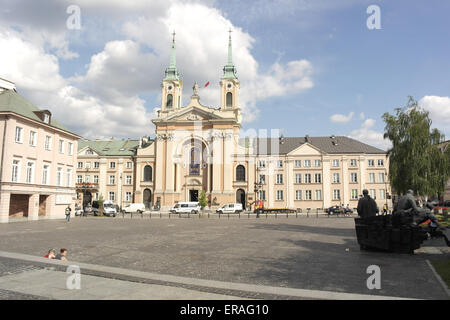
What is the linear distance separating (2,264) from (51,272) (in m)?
2.36

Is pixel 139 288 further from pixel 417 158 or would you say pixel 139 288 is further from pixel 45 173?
pixel 45 173

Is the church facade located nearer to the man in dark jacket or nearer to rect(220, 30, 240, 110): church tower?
rect(220, 30, 240, 110): church tower

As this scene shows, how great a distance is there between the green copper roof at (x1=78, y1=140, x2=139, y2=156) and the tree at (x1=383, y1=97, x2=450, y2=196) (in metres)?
57.5

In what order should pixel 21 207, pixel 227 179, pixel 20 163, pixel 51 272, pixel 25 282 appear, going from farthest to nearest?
pixel 227 179, pixel 21 207, pixel 20 163, pixel 51 272, pixel 25 282

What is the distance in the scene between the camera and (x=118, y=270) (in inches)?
343

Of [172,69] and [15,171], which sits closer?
[15,171]

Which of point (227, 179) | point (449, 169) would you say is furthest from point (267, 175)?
point (449, 169)

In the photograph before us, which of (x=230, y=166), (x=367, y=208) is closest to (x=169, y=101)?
(x=230, y=166)

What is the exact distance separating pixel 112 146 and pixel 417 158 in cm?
6548

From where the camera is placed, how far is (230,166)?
6494 cm

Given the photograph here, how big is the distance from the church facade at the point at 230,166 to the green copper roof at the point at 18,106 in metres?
31.7

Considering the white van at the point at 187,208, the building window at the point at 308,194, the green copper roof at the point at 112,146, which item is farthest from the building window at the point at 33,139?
the building window at the point at 308,194
